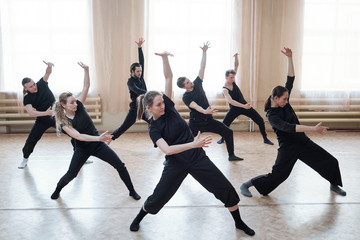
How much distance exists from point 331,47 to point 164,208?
16.2ft

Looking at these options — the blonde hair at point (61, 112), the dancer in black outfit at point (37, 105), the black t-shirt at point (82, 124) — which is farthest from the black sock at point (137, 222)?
the dancer in black outfit at point (37, 105)

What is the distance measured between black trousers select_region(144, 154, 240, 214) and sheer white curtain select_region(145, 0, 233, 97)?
12.9 feet

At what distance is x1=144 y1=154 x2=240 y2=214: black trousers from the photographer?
2449 mm

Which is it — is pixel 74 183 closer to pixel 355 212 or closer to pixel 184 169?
pixel 184 169

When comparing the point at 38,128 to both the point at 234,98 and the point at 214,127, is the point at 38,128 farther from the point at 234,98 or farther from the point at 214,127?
the point at 234,98

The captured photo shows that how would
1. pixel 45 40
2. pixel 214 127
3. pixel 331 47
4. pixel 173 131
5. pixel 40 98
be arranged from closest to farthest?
1. pixel 173 131
2. pixel 40 98
3. pixel 214 127
4. pixel 45 40
5. pixel 331 47

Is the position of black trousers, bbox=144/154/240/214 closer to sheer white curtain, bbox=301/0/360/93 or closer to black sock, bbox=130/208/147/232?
black sock, bbox=130/208/147/232

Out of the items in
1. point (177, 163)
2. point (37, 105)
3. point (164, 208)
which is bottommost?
point (164, 208)

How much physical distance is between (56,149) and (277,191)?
3.41m

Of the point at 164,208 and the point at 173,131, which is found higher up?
the point at 173,131

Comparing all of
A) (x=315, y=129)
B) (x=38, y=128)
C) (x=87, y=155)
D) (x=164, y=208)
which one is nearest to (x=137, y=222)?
(x=164, y=208)

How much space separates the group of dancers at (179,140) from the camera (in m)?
2.45

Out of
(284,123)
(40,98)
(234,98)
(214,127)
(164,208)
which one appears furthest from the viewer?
(234,98)

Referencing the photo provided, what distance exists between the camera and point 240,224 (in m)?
2.59
